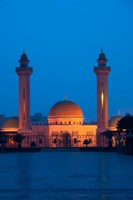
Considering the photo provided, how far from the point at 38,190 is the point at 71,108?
3825 inches

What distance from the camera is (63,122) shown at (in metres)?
122

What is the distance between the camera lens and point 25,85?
385 ft

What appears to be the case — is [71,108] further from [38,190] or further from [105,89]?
[38,190]

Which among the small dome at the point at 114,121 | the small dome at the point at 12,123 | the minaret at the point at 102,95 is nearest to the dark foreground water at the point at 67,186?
the minaret at the point at 102,95

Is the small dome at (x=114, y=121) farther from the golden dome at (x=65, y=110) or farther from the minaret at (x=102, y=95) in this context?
the golden dome at (x=65, y=110)

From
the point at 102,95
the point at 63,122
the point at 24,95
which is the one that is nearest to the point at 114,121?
the point at 102,95

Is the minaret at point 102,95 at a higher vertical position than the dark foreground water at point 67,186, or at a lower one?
higher

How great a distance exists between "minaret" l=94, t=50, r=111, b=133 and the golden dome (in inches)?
217

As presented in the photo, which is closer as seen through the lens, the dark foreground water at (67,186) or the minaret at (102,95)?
the dark foreground water at (67,186)

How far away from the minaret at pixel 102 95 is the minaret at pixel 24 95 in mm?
10314

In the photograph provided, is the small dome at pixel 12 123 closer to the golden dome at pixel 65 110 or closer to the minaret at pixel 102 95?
the golden dome at pixel 65 110

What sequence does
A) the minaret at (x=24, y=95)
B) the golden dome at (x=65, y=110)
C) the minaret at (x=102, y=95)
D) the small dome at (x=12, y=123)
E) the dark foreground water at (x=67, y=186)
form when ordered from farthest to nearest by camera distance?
the small dome at (x=12, y=123) → the golden dome at (x=65, y=110) → the minaret at (x=24, y=95) → the minaret at (x=102, y=95) → the dark foreground water at (x=67, y=186)

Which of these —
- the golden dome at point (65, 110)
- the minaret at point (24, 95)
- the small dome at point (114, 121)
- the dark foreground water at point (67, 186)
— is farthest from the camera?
the small dome at point (114, 121)

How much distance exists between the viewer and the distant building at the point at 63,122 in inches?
4589
